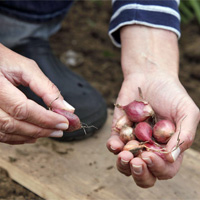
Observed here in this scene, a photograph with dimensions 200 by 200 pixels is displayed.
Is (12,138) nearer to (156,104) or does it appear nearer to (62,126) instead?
(62,126)

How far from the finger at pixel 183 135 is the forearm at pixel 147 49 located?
294 mm

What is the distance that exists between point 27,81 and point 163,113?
49cm

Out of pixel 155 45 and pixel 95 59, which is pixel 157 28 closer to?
pixel 155 45

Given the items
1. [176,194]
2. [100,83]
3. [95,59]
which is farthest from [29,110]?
[95,59]

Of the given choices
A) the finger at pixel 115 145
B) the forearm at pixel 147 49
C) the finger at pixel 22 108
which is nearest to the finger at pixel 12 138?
the finger at pixel 22 108

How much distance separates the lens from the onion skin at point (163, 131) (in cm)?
115

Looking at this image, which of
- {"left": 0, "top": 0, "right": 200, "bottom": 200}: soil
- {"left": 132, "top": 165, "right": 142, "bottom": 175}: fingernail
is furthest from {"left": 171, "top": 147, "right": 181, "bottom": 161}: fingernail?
{"left": 0, "top": 0, "right": 200, "bottom": 200}: soil

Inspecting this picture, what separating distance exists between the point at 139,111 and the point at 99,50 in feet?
4.06

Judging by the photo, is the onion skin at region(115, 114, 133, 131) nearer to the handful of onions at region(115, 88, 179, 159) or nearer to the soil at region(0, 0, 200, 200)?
the handful of onions at region(115, 88, 179, 159)

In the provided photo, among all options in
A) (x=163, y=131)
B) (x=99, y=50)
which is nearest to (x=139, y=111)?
(x=163, y=131)

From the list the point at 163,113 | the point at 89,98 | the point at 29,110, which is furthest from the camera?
the point at 89,98

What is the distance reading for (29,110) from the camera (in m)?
1.00

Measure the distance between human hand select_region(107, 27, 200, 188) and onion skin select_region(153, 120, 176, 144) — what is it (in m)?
0.03

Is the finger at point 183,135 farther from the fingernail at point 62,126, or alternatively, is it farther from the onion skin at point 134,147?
the fingernail at point 62,126
